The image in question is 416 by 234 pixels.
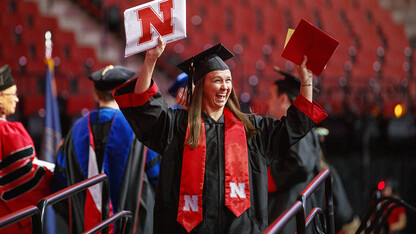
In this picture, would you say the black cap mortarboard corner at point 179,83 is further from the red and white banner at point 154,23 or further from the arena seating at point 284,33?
the arena seating at point 284,33

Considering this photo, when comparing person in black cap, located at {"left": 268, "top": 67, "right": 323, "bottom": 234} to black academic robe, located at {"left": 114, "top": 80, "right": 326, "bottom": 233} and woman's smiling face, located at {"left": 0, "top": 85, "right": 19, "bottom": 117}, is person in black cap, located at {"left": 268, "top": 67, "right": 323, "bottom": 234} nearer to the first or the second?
black academic robe, located at {"left": 114, "top": 80, "right": 326, "bottom": 233}

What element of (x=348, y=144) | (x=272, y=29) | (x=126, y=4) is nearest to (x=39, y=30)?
(x=126, y=4)

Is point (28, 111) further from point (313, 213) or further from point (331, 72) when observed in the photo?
point (331, 72)

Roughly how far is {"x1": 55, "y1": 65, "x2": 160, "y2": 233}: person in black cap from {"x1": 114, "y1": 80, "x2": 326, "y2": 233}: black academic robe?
890mm

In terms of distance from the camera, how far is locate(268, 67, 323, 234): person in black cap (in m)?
2.95

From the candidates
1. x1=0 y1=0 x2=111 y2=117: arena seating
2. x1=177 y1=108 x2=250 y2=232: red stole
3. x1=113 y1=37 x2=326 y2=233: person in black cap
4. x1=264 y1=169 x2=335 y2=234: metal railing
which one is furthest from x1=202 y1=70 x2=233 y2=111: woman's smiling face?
x1=0 y1=0 x2=111 y2=117: arena seating

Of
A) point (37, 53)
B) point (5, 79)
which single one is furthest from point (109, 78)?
point (37, 53)

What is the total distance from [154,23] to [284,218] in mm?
924

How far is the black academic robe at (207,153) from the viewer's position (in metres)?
1.97

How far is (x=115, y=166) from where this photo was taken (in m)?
2.90

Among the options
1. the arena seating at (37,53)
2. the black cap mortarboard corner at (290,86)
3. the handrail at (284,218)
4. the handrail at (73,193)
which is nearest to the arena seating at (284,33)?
the arena seating at (37,53)

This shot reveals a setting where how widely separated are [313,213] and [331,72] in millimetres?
8005

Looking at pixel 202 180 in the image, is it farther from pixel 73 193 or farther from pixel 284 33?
pixel 284 33

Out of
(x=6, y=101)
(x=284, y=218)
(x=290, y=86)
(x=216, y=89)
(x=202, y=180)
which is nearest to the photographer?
(x=284, y=218)
